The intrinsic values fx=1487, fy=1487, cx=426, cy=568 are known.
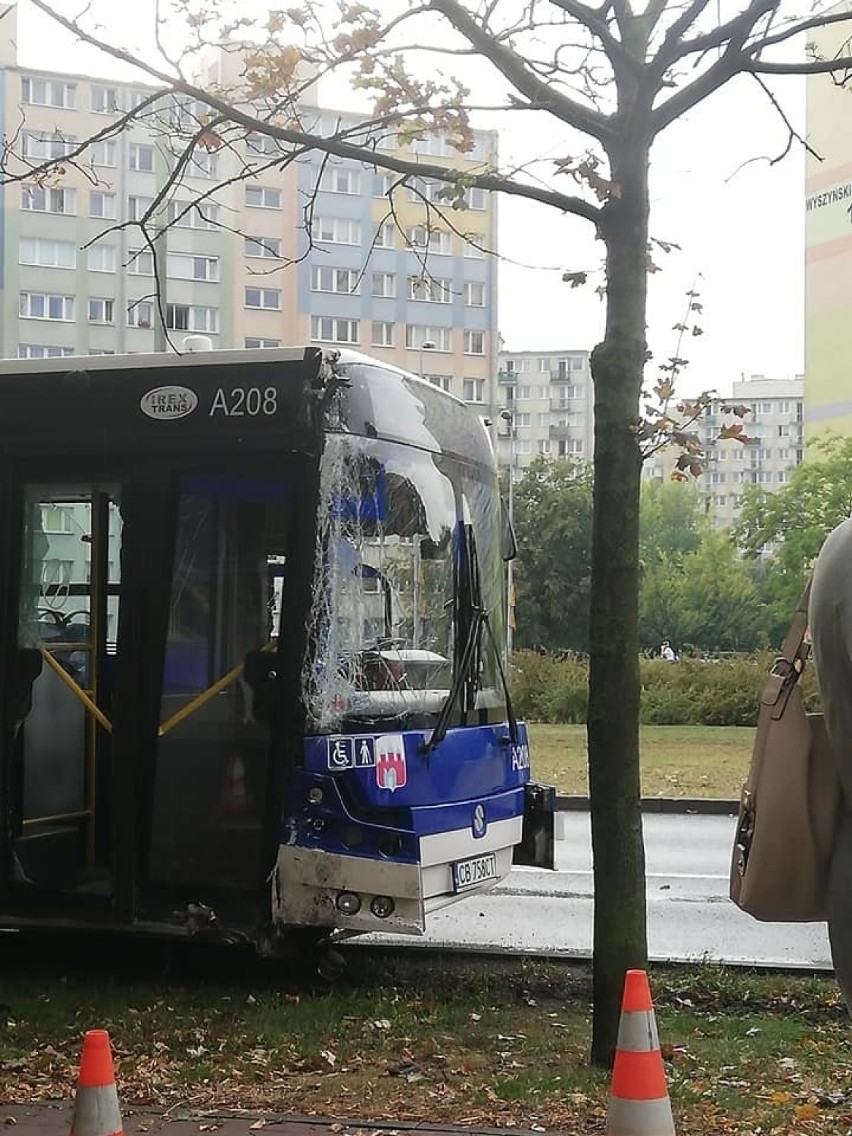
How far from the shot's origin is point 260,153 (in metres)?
7.24

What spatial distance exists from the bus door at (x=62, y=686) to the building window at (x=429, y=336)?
2548 inches

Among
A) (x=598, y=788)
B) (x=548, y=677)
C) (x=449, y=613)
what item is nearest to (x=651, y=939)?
(x=449, y=613)

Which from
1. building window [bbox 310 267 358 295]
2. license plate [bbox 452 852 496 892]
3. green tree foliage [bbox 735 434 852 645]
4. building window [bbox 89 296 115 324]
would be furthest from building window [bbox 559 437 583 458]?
license plate [bbox 452 852 496 892]

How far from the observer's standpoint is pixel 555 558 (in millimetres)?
63812

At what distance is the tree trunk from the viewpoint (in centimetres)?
594

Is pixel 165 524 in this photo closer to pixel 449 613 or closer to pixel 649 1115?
pixel 449 613

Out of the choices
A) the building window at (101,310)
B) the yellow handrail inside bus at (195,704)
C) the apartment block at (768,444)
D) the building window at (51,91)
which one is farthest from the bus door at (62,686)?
the apartment block at (768,444)

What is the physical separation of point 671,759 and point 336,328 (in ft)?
172

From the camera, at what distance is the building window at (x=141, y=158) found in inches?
2566

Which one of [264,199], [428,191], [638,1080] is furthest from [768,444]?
[638,1080]

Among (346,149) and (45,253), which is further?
(45,253)

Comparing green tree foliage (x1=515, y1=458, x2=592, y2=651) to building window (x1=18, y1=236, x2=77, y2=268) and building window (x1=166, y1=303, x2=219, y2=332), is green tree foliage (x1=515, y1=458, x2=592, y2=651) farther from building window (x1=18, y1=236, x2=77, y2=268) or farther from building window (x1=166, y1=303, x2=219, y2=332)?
building window (x1=18, y1=236, x2=77, y2=268)

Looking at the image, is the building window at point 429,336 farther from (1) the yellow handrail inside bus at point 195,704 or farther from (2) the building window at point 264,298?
(1) the yellow handrail inside bus at point 195,704

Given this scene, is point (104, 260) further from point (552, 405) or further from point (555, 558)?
point (552, 405)
